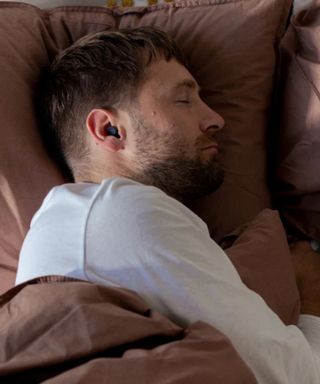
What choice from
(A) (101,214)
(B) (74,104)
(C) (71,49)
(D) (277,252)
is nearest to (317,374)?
(D) (277,252)

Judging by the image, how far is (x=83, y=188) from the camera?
39.9 inches

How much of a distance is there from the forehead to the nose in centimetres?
7

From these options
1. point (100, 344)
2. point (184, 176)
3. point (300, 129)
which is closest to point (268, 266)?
point (184, 176)

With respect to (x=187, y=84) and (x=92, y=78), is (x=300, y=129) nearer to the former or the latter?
(x=187, y=84)

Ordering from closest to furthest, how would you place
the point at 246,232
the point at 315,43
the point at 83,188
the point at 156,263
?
the point at 156,263
the point at 83,188
the point at 246,232
the point at 315,43

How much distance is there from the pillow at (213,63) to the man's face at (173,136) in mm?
99

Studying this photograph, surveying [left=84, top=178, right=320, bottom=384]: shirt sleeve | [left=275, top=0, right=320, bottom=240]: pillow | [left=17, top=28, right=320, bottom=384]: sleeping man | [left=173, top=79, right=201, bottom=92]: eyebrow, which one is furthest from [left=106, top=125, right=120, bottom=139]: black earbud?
[left=275, top=0, right=320, bottom=240]: pillow

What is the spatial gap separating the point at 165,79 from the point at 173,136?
0.40 ft

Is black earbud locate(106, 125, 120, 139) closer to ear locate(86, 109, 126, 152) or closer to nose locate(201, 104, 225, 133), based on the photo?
ear locate(86, 109, 126, 152)

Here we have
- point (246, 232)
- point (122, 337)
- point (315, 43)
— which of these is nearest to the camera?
point (122, 337)

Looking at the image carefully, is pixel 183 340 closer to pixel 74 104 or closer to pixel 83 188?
pixel 83 188

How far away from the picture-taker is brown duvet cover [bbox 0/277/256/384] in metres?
0.65

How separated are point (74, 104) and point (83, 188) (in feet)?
0.81

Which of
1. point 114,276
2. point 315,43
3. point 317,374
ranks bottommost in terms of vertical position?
point 317,374
